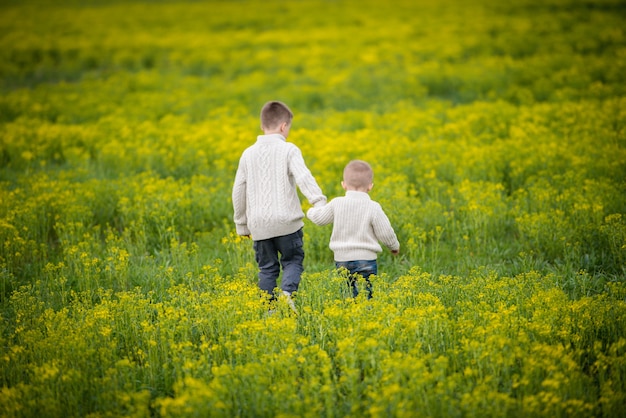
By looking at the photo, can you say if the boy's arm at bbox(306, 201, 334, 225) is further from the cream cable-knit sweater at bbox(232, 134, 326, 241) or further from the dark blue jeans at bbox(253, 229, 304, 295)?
the dark blue jeans at bbox(253, 229, 304, 295)

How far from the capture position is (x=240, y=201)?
203 inches

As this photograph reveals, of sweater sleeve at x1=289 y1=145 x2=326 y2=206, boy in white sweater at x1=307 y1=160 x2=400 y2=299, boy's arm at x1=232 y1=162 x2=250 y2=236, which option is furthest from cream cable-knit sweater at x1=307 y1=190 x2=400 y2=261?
boy's arm at x1=232 y1=162 x2=250 y2=236

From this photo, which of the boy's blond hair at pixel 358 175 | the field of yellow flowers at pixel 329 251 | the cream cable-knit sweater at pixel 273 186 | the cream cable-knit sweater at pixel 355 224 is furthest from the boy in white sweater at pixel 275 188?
the field of yellow flowers at pixel 329 251

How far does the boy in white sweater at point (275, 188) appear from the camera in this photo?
490 centimetres

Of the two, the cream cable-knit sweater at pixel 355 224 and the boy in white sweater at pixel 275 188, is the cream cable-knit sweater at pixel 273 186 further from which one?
the cream cable-knit sweater at pixel 355 224

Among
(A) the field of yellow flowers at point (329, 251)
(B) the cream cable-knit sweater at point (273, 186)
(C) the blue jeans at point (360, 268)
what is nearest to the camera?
(A) the field of yellow flowers at point (329, 251)

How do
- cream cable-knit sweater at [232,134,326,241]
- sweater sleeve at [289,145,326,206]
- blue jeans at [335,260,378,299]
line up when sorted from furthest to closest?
blue jeans at [335,260,378,299], cream cable-knit sweater at [232,134,326,241], sweater sleeve at [289,145,326,206]

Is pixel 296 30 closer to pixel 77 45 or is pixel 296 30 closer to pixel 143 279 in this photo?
pixel 77 45

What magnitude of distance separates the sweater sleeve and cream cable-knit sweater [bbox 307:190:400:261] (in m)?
0.10

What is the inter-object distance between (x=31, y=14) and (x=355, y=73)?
967 inches

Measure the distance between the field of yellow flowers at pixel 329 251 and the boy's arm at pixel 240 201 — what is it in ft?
1.55

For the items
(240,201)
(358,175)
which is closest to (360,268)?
(358,175)

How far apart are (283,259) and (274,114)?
1237mm

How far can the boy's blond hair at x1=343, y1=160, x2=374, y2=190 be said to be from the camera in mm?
4918
